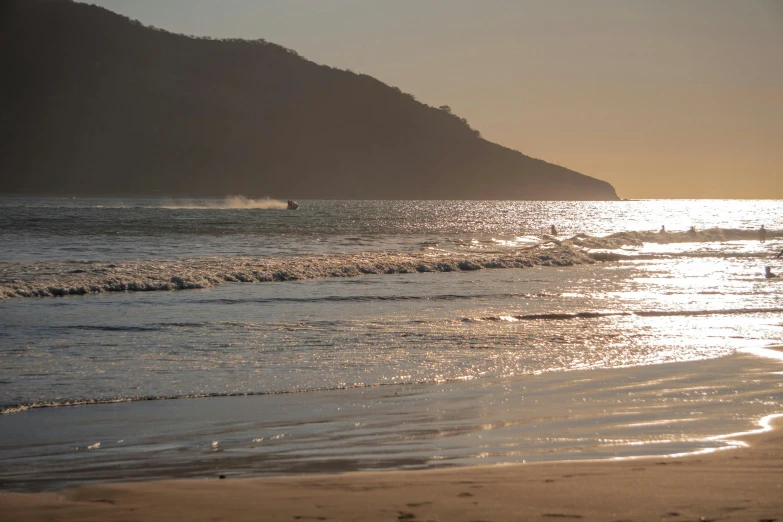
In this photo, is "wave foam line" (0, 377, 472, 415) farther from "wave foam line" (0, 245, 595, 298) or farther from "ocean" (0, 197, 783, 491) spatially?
"wave foam line" (0, 245, 595, 298)

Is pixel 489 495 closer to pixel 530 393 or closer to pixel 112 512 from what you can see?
pixel 112 512

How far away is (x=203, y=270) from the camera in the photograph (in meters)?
24.2

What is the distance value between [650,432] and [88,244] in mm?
35081

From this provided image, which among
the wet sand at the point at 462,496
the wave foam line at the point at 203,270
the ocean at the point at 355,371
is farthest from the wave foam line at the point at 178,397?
the wave foam line at the point at 203,270

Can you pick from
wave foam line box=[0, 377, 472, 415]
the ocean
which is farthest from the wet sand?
wave foam line box=[0, 377, 472, 415]

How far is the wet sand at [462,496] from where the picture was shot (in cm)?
480

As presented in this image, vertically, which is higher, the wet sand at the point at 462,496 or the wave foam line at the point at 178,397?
the wet sand at the point at 462,496

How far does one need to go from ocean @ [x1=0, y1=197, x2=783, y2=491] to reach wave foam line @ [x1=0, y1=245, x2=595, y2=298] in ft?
0.43

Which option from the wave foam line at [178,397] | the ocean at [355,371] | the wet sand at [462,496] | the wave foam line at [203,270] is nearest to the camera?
the wet sand at [462,496]

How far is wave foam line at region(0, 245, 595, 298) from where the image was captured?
20234 mm

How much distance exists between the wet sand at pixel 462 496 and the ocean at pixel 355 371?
1.20 feet

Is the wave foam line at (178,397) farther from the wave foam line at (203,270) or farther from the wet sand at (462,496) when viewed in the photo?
the wave foam line at (203,270)

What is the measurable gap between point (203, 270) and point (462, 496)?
66.7 ft

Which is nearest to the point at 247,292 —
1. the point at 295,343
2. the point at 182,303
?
the point at 182,303
